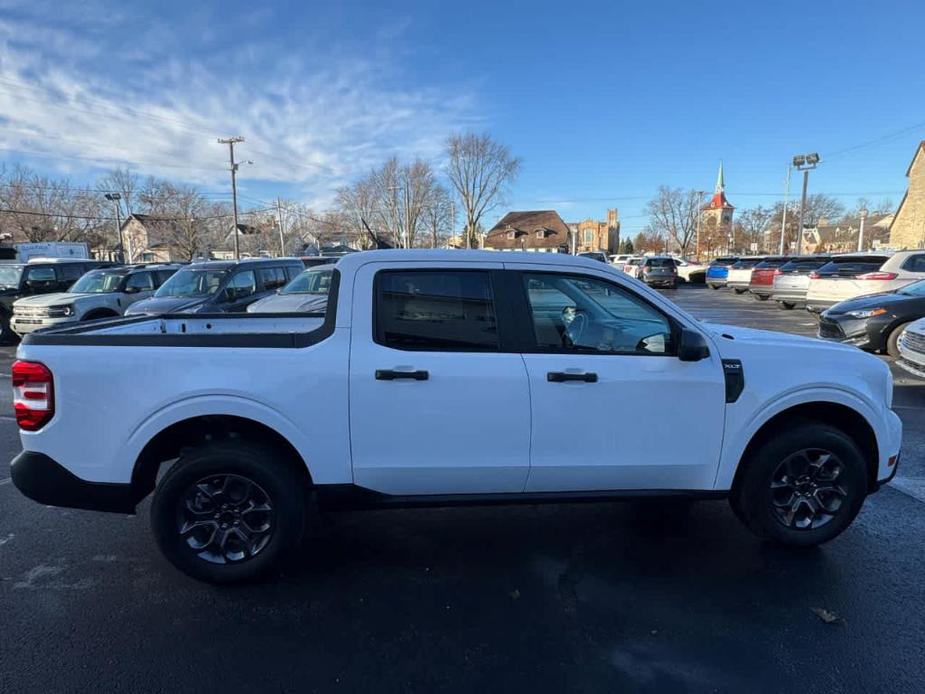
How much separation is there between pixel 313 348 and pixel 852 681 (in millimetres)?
2944

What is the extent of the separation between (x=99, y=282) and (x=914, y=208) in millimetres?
71185

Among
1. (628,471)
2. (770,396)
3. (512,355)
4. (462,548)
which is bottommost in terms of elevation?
(462,548)

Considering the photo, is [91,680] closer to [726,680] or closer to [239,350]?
[239,350]

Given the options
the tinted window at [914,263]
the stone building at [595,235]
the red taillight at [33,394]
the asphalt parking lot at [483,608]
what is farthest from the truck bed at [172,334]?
the stone building at [595,235]

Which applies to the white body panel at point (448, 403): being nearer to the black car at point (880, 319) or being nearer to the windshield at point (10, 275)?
the black car at point (880, 319)

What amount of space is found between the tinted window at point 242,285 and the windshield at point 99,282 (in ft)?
11.3

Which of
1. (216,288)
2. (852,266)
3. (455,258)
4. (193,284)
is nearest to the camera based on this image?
(455,258)

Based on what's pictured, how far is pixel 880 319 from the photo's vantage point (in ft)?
28.5

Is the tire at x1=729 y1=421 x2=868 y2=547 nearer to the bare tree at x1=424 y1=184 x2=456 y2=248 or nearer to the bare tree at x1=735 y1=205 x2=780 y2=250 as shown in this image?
the bare tree at x1=424 y1=184 x2=456 y2=248

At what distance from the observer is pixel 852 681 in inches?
90.1

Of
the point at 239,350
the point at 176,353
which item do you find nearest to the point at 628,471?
the point at 239,350

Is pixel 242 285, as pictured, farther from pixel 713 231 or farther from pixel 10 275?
pixel 713 231

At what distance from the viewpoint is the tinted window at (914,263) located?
12003 millimetres

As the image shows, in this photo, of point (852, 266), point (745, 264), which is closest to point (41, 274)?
point (852, 266)
